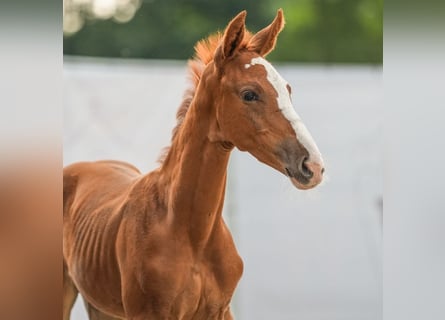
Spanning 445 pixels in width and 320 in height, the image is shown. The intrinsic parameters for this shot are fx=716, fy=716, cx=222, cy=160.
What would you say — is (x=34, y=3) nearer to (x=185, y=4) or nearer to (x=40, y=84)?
(x=40, y=84)

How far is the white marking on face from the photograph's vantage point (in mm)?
1457

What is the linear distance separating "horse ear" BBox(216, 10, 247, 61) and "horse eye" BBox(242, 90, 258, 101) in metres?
0.09

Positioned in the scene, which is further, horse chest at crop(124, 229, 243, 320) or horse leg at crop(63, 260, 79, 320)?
horse leg at crop(63, 260, 79, 320)

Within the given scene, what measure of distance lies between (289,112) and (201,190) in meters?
0.27

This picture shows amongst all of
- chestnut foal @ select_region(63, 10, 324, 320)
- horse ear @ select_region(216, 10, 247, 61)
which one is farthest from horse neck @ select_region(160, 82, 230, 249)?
horse ear @ select_region(216, 10, 247, 61)

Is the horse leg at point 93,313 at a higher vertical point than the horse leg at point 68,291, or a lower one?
lower

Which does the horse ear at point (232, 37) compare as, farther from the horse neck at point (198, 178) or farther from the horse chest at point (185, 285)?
the horse chest at point (185, 285)

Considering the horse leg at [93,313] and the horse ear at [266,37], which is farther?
the horse leg at [93,313]

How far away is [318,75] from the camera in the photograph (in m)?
1.89

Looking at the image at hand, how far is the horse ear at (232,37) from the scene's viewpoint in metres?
1.49

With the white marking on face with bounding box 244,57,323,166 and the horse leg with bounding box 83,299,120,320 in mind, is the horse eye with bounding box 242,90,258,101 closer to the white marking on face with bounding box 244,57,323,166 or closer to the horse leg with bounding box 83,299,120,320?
the white marking on face with bounding box 244,57,323,166

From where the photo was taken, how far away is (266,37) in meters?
1.57

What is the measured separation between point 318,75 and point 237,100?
44 centimetres

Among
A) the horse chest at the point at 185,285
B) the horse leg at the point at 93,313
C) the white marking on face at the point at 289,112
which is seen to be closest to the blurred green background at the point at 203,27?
the white marking on face at the point at 289,112
